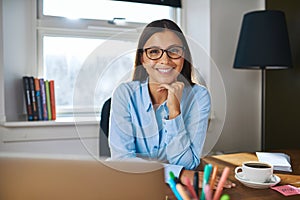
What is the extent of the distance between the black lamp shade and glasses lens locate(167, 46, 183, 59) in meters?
1.05

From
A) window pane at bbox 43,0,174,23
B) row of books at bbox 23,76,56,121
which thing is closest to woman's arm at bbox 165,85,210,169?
window pane at bbox 43,0,174,23

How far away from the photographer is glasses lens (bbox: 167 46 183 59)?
1.88 feet

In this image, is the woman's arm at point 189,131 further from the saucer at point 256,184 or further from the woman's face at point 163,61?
the saucer at point 256,184

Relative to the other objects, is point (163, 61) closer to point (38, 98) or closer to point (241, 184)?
point (241, 184)

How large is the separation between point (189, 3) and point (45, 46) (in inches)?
28.5

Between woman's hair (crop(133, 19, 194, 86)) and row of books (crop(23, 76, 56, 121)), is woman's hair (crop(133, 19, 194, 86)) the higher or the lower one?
the higher one

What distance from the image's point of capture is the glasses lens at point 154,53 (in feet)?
1.87

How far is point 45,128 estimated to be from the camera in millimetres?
1260

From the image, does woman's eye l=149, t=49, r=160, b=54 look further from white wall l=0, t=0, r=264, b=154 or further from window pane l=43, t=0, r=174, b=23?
white wall l=0, t=0, r=264, b=154

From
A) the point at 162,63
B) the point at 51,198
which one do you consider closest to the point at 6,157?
the point at 51,198

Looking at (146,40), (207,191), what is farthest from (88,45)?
(207,191)

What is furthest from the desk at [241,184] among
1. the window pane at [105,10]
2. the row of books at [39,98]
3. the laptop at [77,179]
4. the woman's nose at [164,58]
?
the row of books at [39,98]

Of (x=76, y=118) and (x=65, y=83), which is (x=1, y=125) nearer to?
(x=65, y=83)

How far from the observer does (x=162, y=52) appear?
1.87ft
